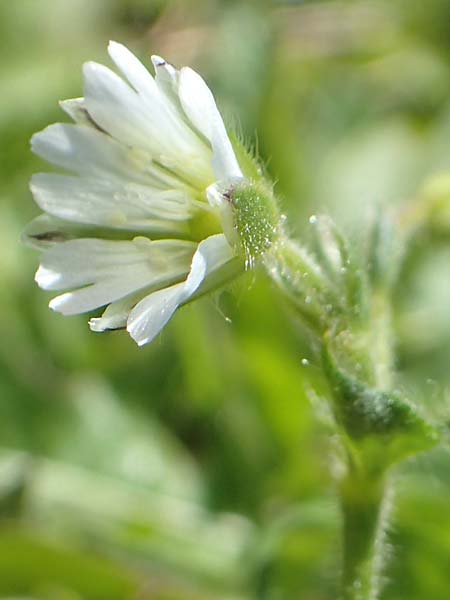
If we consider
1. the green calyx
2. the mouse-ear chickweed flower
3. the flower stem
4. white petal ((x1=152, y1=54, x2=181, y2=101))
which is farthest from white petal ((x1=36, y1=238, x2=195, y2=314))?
the flower stem

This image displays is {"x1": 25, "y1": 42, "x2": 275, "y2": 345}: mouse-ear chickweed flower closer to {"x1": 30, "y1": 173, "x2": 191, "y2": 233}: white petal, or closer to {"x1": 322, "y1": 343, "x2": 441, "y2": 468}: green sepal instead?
{"x1": 30, "y1": 173, "x2": 191, "y2": 233}: white petal

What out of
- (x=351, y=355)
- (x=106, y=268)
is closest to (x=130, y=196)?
(x=106, y=268)

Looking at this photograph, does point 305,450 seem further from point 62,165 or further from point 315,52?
point 315,52

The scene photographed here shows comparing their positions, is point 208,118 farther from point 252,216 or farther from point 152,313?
point 152,313

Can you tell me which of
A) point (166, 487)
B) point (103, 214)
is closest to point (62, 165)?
point (103, 214)

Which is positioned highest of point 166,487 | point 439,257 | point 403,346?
point 439,257

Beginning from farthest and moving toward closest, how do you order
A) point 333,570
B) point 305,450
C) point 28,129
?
1. point 28,129
2. point 305,450
3. point 333,570

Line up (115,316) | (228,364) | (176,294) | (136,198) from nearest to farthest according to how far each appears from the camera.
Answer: (176,294)
(115,316)
(136,198)
(228,364)
